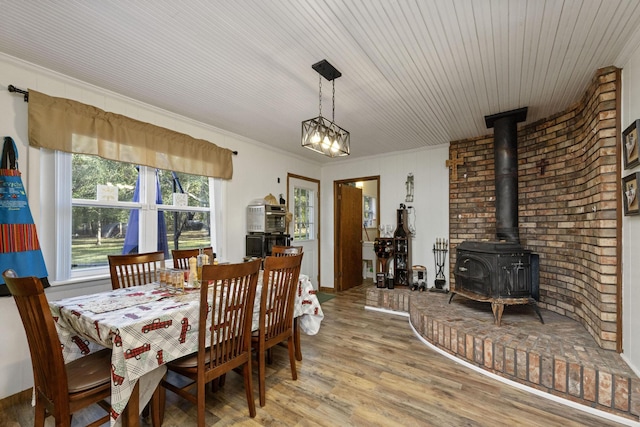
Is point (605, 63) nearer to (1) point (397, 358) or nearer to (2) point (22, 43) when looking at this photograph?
(1) point (397, 358)

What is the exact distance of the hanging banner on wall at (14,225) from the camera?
2.03m

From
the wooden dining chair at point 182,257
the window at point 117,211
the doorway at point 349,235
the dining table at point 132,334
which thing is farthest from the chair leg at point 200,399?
the doorway at point 349,235

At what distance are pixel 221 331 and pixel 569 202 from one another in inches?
144

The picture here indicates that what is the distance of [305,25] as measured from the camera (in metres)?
1.79

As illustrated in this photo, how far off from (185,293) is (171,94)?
193 cm

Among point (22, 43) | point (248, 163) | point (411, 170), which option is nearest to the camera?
point (22, 43)

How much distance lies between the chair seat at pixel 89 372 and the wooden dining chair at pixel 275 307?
0.87 m

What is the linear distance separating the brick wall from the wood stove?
1.11 feet

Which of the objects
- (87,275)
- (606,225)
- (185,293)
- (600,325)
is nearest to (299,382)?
(185,293)

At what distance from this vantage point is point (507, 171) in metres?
3.18

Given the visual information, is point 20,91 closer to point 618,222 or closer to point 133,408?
point 133,408

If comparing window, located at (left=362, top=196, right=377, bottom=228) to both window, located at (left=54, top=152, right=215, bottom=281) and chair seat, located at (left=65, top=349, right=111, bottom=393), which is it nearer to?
window, located at (left=54, top=152, right=215, bottom=281)

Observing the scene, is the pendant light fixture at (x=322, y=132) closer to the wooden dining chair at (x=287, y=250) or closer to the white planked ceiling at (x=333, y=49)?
the white planked ceiling at (x=333, y=49)

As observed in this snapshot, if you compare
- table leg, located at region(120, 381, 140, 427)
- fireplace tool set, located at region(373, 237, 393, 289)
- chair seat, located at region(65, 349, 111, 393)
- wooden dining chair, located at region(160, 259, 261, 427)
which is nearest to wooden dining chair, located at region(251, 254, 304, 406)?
wooden dining chair, located at region(160, 259, 261, 427)
